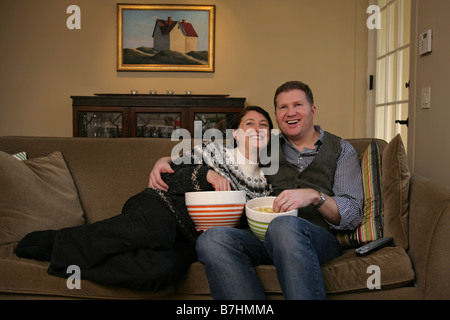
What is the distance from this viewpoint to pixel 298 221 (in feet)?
4.21

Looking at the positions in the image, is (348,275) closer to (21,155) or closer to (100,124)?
(21,155)

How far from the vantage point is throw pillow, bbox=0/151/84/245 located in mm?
1624

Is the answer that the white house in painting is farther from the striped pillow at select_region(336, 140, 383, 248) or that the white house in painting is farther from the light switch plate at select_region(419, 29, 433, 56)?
the striped pillow at select_region(336, 140, 383, 248)

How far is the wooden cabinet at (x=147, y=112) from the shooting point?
3.40 metres

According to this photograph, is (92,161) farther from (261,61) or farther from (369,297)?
(261,61)

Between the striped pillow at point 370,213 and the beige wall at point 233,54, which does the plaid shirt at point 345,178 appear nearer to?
the striped pillow at point 370,213

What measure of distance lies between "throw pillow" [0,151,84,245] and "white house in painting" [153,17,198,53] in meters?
2.31

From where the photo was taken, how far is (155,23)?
3.88 m

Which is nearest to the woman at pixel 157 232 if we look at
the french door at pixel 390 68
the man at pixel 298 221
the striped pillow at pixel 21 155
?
the man at pixel 298 221

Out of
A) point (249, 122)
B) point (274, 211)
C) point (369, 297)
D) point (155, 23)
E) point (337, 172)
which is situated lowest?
point (369, 297)

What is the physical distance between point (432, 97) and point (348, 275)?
110cm

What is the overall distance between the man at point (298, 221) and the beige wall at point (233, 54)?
2288 mm

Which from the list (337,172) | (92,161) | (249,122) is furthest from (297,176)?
(92,161)

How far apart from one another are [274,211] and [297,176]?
29 cm
